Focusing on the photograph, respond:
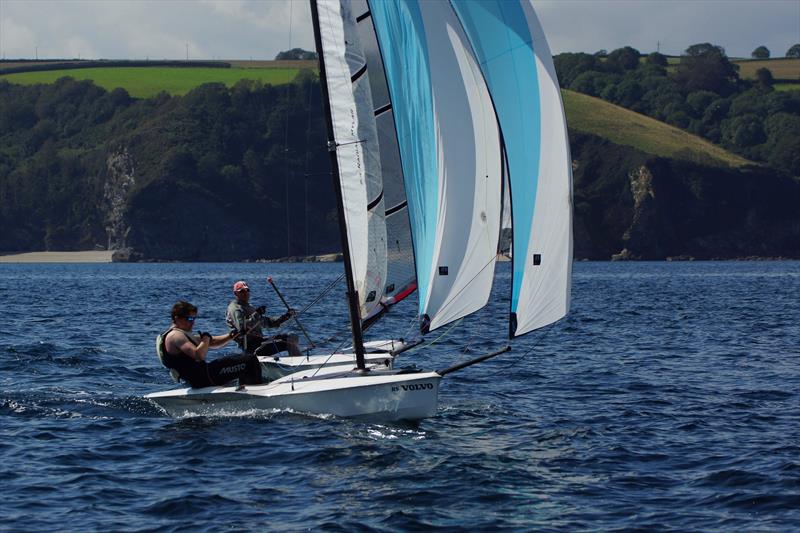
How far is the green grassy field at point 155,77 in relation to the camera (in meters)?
165

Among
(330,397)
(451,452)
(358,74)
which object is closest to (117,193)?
(358,74)

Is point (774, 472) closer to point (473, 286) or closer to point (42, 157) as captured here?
point (473, 286)

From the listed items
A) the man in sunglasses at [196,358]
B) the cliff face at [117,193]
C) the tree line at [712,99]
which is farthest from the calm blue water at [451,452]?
the tree line at [712,99]

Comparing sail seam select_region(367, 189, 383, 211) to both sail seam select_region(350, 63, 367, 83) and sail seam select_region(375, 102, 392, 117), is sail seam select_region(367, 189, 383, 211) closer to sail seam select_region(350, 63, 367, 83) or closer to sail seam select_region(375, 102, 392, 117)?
sail seam select_region(375, 102, 392, 117)

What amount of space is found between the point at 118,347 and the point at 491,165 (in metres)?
14.8

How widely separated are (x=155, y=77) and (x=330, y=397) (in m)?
161

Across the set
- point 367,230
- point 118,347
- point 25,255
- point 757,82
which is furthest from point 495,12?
point 757,82

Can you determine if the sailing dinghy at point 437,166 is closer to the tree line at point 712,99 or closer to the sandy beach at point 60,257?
the sandy beach at point 60,257

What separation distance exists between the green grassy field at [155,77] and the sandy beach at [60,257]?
29.7 m

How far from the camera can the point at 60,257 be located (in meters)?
143

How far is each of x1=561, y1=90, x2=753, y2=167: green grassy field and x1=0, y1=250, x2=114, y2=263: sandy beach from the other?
2353 inches

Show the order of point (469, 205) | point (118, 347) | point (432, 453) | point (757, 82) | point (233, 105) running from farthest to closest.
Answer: point (757, 82) → point (233, 105) → point (118, 347) → point (469, 205) → point (432, 453)

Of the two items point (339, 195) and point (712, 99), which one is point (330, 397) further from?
point (712, 99)

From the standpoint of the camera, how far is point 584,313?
136 ft
